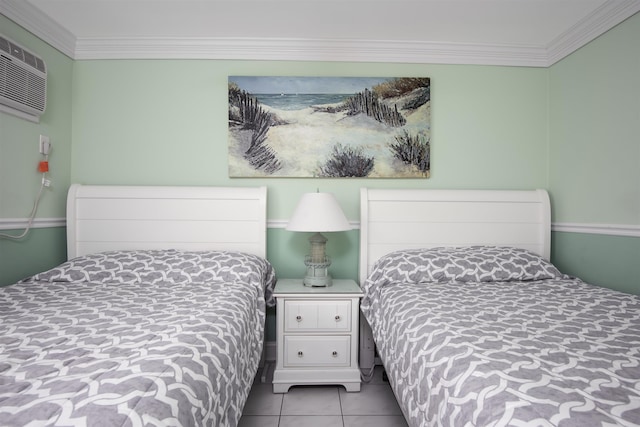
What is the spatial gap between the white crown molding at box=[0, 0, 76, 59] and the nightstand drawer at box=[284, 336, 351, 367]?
2.36 m

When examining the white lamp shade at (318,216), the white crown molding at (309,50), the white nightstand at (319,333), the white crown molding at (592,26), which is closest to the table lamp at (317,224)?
the white lamp shade at (318,216)

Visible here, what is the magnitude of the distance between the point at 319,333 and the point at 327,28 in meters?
1.91

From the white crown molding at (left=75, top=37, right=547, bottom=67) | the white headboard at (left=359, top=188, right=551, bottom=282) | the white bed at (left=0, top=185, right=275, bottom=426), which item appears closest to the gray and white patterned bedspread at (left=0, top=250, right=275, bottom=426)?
the white bed at (left=0, top=185, right=275, bottom=426)

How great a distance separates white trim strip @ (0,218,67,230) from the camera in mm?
2024

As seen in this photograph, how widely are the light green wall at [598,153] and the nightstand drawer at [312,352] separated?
1.61 meters

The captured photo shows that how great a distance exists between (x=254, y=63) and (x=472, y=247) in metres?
1.93

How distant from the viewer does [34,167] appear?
221 cm

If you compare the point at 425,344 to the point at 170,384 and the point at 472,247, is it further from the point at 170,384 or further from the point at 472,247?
the point at 472,247

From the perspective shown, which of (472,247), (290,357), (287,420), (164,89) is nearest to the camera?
(287,420)

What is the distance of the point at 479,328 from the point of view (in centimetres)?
128

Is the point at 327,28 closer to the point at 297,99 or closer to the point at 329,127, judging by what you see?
the point at 297,99

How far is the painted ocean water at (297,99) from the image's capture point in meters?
2.52

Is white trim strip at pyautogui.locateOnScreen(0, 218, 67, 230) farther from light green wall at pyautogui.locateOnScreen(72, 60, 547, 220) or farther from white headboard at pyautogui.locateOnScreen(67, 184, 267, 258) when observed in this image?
light green wall at pyautogui.locateOnScreen(72, 60, 547, 220)

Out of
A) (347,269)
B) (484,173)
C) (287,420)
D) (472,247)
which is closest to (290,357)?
(287,420)
